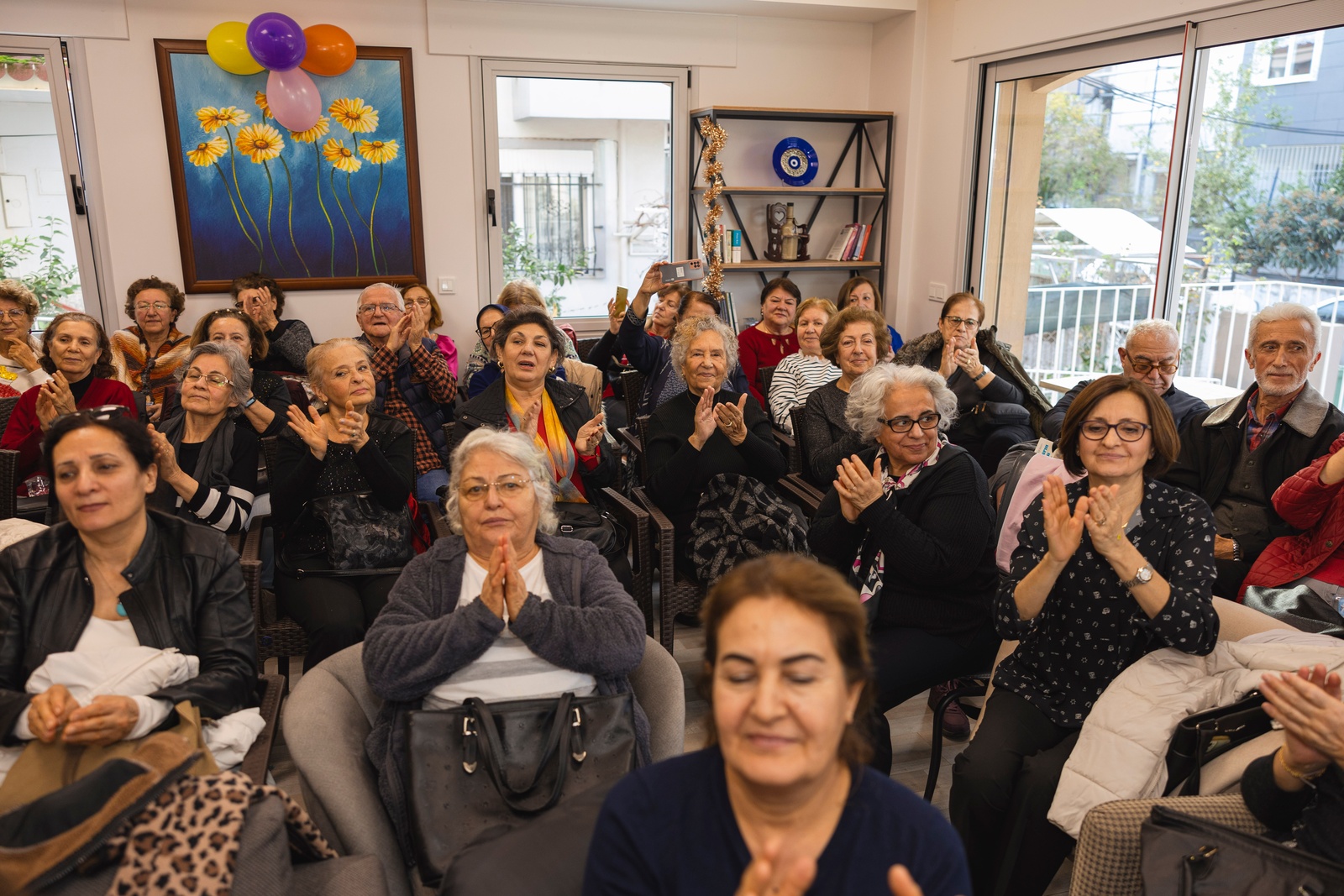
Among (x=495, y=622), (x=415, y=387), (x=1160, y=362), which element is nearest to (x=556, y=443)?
(x=415, y=387)

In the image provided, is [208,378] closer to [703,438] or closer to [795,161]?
[703,438]

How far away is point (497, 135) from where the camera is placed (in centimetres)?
582

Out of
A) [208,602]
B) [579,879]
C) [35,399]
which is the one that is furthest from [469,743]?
[35,399]

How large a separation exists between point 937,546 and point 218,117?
4835mm

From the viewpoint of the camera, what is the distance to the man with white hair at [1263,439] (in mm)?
2930

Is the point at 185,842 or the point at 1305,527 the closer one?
the point at 185,842

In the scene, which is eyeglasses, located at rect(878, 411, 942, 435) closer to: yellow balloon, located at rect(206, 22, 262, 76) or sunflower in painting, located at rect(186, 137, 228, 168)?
yellow balloon, located at rect(206, 22, 262, 76)

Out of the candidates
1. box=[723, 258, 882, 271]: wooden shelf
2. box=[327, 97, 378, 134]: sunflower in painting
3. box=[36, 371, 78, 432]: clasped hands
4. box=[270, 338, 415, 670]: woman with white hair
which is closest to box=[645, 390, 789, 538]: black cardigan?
box=[270, 338, 415, 670]: woman with white hair

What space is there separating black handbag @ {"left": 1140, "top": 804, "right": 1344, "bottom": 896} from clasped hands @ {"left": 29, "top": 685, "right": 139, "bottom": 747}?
182cm

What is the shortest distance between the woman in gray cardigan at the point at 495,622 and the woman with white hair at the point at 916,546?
30.1 inches

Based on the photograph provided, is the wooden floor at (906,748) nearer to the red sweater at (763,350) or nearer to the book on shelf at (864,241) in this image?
the red sweater at (763,350)

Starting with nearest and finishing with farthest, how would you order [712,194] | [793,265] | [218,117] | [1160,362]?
[1160,362] < [218,117] < [712,194] < [793,265]

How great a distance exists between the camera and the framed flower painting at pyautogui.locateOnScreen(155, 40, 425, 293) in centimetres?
525

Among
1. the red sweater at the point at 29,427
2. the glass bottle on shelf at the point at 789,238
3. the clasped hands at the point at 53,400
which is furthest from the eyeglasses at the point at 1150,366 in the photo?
the clasped hands at the point at 53,400
